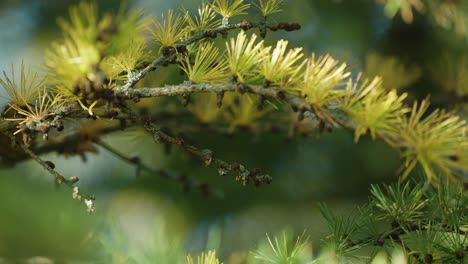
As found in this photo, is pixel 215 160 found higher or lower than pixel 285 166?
lower

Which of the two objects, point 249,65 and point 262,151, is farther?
point 262,151

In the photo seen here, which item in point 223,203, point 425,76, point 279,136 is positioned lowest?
point 223,203

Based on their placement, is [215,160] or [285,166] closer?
[215,160]

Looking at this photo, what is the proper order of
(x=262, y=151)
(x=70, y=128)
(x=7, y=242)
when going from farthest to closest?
(x=262, y=151)
(x=7, y=242)
(x=70, y=128)

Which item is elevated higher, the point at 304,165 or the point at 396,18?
the point at 396,18

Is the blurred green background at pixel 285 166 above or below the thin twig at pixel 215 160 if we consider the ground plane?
above

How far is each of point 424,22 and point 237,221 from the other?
20.6 inches

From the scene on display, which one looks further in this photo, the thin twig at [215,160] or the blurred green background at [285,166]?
the blurred green background at [285,166]

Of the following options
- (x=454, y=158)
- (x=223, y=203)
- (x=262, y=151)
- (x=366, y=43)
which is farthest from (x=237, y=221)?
(x=454, y=158)

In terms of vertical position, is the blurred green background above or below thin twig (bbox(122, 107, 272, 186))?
above

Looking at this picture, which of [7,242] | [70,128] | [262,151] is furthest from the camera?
[262,151]

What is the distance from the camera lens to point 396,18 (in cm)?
117

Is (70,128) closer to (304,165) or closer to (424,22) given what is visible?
(304,165)

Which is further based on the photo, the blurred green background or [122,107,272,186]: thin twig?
the blurred green background
